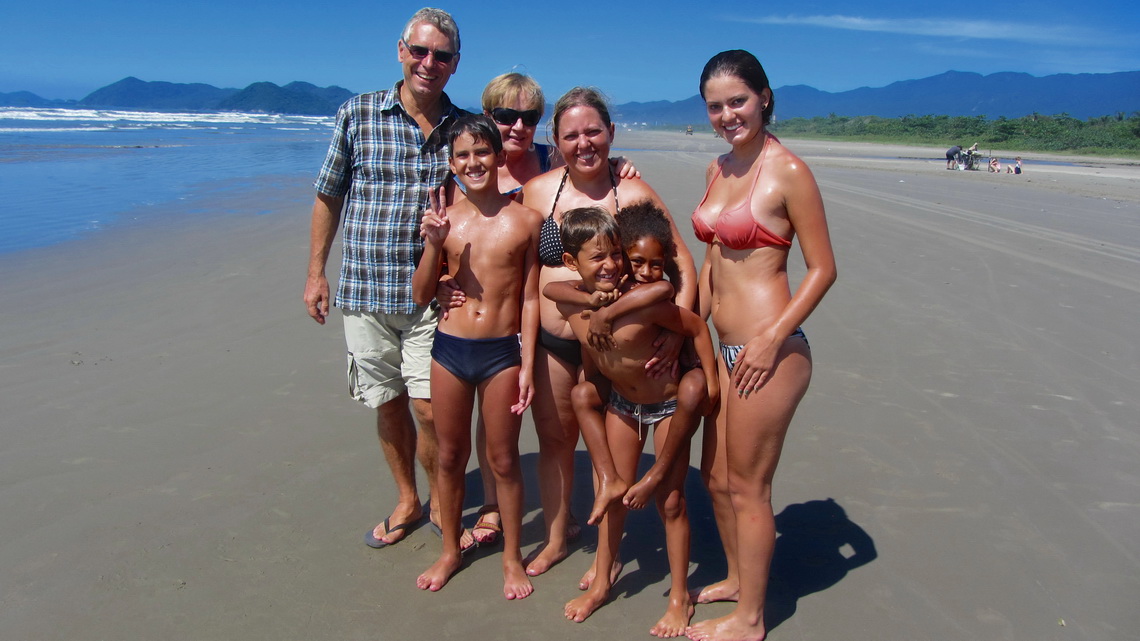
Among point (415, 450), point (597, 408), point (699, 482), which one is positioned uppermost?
point (597, 408)

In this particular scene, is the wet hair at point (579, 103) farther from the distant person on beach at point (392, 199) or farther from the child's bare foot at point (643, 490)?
the child's bare foot at point (643, 490)

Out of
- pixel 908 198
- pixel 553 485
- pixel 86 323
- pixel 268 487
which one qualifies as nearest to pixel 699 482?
pixel 553 485

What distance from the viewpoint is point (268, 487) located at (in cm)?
430

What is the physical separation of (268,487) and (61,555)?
1.00 m

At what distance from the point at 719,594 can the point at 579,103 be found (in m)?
2.22

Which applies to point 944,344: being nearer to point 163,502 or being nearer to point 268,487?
point 268,487

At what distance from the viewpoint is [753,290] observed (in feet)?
9.59

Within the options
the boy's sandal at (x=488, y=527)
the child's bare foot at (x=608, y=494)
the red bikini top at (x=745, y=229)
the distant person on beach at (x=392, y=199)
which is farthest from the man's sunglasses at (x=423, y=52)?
the boy's sandal at (x=488, y=527)

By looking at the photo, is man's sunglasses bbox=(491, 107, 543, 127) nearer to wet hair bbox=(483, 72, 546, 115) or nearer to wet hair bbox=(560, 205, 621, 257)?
wet hair bbox=(483, 72, 546, 115)

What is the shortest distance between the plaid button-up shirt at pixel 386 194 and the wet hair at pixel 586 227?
1.00 meters

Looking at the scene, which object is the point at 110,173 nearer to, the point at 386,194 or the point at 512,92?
the point at 386,194

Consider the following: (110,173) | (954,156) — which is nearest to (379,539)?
(110,173)

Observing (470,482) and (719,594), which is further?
(470,482)

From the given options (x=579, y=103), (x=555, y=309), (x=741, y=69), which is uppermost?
(x=741, y=69)
